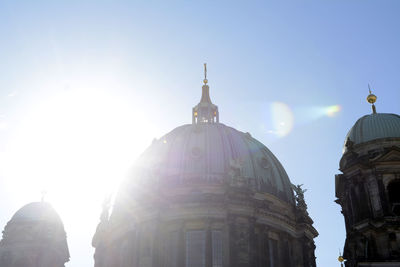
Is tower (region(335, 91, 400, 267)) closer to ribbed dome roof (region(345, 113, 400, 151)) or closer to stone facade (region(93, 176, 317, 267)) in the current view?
ribbed dome roof (region(345, 113, 400, 151))

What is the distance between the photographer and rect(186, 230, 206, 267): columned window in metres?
37.7

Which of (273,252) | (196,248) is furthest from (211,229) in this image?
(273,252)

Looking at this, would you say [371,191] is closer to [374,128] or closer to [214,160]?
[374,128]

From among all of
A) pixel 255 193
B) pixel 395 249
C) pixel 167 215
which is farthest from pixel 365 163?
pixel 167 215

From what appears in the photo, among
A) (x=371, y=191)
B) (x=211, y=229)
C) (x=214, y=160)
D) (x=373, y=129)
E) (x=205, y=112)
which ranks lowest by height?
(x=211, y=229)

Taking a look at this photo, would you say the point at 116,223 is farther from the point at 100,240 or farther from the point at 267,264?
the point at 267,264

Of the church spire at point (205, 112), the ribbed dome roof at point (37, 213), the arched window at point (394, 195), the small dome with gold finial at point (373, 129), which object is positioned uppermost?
the church spire at point (205, 112)

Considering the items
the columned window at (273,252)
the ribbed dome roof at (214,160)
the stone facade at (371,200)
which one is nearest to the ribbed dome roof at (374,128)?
the stone facade at (371,200)

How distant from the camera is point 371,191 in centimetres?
3528

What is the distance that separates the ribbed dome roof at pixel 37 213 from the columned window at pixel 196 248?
21.0 metres

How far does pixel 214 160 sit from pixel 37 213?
72.8 feet

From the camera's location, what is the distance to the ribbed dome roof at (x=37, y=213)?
5300 cm

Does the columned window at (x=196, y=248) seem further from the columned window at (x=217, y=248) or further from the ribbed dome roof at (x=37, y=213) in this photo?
the ribbed dome roof at (x=37, y=213)

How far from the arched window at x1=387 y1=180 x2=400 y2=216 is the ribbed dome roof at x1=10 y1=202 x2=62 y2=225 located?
34.1 m
